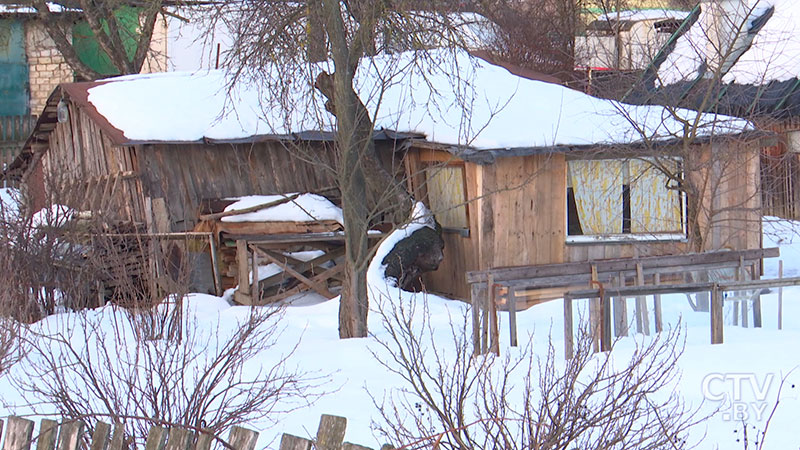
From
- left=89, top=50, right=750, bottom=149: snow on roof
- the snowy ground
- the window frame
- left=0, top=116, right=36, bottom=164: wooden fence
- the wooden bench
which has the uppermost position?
left=0, top=116, right=36, bottom=164: wooden fence

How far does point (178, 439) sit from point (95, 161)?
1255cm

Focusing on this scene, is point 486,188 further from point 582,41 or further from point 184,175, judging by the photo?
point 582,41

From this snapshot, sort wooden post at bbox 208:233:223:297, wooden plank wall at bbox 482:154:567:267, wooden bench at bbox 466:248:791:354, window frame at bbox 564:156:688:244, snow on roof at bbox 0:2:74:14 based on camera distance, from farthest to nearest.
Answer: snow on roof at bbox 0:2:74:14 → wooden post at bbox 208:233:223:297 → window frame at bbox 564:156:688:244 → wooden plank wall at bbox 482:154:567:267 → wooden bench at bbox 466:248:791:354

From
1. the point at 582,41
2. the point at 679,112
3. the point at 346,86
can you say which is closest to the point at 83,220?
the point at 346,86

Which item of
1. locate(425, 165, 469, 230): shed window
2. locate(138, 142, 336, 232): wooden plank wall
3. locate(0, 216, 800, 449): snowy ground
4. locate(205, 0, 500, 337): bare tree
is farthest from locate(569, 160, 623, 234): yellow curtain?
locate(205, 0, 500, 337): bare tree

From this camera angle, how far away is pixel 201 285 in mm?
14953

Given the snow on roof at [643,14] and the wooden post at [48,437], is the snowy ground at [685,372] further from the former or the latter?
the snow on roof at [643,14]

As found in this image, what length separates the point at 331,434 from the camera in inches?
159

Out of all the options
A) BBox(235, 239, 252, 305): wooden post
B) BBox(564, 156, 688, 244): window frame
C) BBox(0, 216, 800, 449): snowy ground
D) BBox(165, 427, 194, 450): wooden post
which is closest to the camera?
BBox(165, 427, 194, 450): wooden post

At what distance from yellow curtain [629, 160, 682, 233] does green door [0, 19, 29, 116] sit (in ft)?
65.5

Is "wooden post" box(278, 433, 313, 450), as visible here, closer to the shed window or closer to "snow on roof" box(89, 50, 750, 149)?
"snow on roof" box(89, 50, 750, 149)

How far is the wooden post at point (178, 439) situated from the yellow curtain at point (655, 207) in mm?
11069

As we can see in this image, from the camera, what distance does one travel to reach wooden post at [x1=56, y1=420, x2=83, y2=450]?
450 cm

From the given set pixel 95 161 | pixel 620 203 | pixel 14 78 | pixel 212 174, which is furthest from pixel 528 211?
A: pixel 14 78
